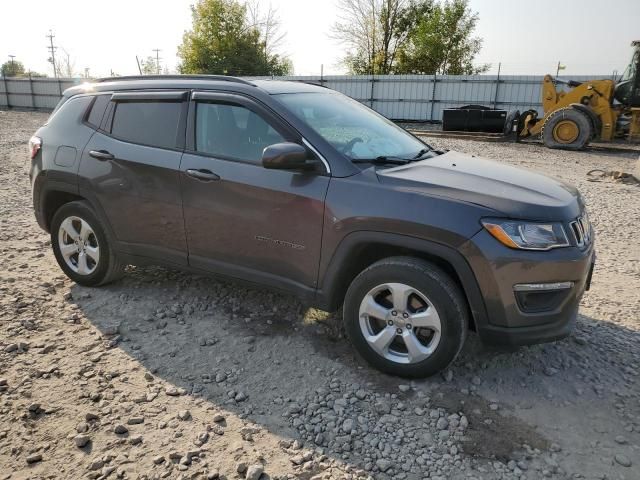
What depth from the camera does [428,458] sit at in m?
2.54

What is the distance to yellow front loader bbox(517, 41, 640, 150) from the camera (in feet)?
49.9

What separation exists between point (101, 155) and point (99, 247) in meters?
0.76

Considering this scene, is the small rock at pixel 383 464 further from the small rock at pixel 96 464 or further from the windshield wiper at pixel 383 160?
the windshield wiper at pixel 383 160

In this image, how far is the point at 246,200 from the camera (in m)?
3.38

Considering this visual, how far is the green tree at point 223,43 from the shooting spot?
39.2m

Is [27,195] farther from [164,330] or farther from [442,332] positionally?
[442,332]

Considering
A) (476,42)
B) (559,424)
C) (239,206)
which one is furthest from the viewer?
(476,42)

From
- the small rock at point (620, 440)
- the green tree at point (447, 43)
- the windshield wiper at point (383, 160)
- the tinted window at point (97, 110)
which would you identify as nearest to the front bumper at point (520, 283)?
the small rock at point (620, 440)

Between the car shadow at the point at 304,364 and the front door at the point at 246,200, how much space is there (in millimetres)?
495

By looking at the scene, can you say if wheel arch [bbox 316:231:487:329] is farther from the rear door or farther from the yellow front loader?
the yellow front loader

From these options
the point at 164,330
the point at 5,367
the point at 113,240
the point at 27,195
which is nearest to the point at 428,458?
the point at 164,330

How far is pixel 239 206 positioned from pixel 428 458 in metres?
1.92

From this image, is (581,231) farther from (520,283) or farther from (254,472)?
(254,472)

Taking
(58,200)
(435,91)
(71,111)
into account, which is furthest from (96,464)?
(435,91)
